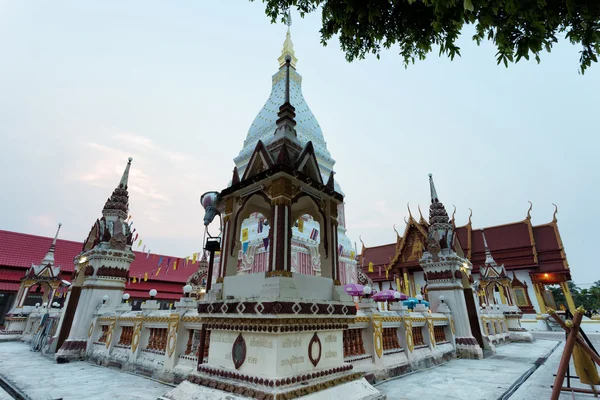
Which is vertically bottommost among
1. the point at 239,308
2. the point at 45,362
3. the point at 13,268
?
the point at 45,362

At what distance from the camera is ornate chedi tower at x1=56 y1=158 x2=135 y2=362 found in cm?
961

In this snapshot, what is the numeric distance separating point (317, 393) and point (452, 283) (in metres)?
9.13

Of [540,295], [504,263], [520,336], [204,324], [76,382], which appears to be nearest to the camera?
[204,324]

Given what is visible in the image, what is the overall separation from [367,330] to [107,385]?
19.2 ft

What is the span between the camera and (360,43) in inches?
208

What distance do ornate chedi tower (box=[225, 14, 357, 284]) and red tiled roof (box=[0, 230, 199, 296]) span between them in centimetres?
1041

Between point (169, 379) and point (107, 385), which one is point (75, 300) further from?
point (169, 379)

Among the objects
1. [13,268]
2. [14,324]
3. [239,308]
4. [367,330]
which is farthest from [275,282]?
[13,268]

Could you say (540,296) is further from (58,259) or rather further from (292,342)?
(58,259)

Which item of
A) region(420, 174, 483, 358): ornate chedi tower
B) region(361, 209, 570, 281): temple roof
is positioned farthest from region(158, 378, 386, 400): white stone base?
region(361, 209, 570, 281): temple roof

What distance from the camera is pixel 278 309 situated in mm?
3197

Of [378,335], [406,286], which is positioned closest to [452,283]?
[378,335]

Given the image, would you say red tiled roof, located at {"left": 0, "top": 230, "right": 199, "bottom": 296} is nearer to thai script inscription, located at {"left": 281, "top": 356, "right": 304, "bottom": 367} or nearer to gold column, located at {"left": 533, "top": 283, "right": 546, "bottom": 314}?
thai script inscription, located at {"left": 281, "top": 356, "right": 304, "bottom": 367}

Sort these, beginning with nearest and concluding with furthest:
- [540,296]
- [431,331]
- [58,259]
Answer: [431,331] < [58,259] < [540,296]
